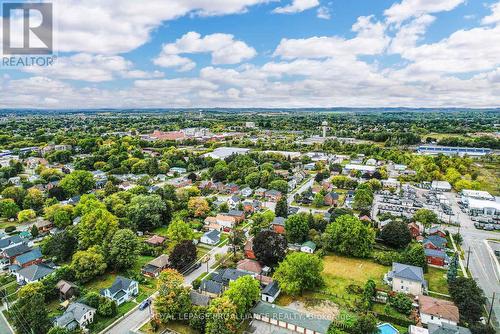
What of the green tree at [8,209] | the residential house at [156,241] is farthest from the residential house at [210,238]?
the green tree at [8,209]

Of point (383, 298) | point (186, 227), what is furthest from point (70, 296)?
point (383, 298)

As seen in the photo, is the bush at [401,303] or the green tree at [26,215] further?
the green tree at [26,215]

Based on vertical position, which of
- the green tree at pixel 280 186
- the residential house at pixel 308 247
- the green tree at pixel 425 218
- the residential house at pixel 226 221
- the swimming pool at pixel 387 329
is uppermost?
the green tree at pixel 280 186

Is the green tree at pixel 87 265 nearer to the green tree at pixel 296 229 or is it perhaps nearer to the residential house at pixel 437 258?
the green tree at pixel 296 229

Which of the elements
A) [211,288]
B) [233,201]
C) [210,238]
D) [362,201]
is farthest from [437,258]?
[233,201]

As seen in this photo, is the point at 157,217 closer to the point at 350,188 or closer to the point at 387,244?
the point at 387,244

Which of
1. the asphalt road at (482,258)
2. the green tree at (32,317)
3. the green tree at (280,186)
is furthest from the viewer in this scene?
the green tree at (280,186)
